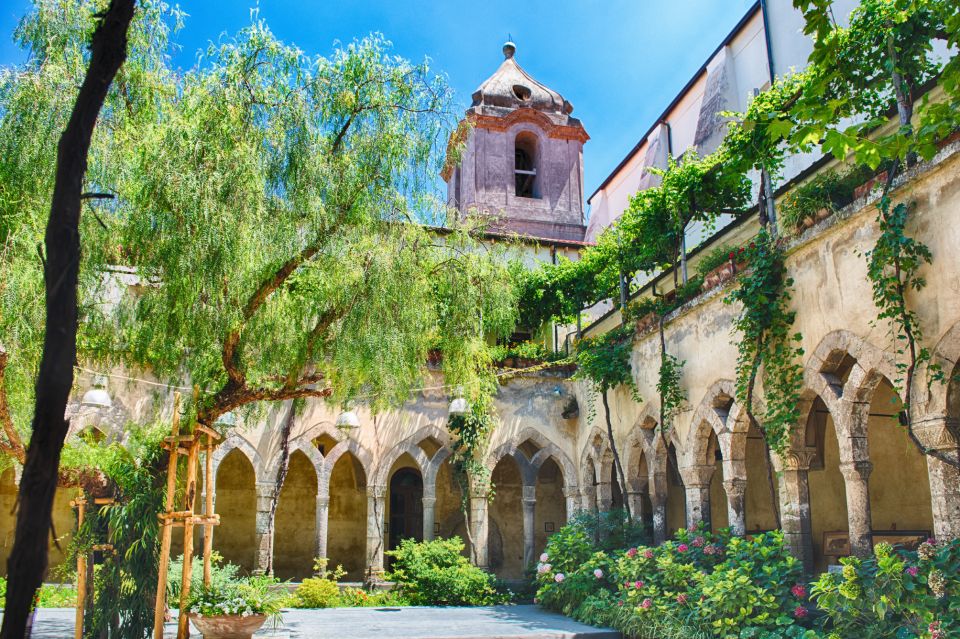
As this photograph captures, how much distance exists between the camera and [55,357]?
2.11 metres

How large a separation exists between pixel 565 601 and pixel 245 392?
5.77m

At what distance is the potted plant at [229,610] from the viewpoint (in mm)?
7301

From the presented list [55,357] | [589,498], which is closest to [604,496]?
[589,498]

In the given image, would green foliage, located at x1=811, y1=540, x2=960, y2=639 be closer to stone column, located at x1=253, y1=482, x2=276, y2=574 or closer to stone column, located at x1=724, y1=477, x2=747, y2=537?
stone column, located at x1=724, y1=477, x2=747, y2=537

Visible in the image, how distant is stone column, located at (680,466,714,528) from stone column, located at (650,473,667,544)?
0.83 metres

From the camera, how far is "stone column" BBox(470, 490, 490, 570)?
14117 millimetres

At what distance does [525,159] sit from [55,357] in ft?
70.2

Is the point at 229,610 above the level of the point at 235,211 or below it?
below

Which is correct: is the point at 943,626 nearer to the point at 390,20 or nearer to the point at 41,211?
the point at 390,20

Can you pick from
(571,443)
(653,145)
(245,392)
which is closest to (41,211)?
(245,392)

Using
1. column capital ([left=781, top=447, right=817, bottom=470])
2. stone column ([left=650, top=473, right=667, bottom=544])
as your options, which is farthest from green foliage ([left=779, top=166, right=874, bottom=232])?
stone column ([left=650, top=473, right=667, bottom=544])

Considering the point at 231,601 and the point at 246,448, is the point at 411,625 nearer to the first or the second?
the point at 231,601

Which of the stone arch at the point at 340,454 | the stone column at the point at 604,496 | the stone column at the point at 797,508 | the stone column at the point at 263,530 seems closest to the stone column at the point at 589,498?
the stone column at the point at 604,496

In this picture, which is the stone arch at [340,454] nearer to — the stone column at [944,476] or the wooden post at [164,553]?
the wooden post at [164,553]
